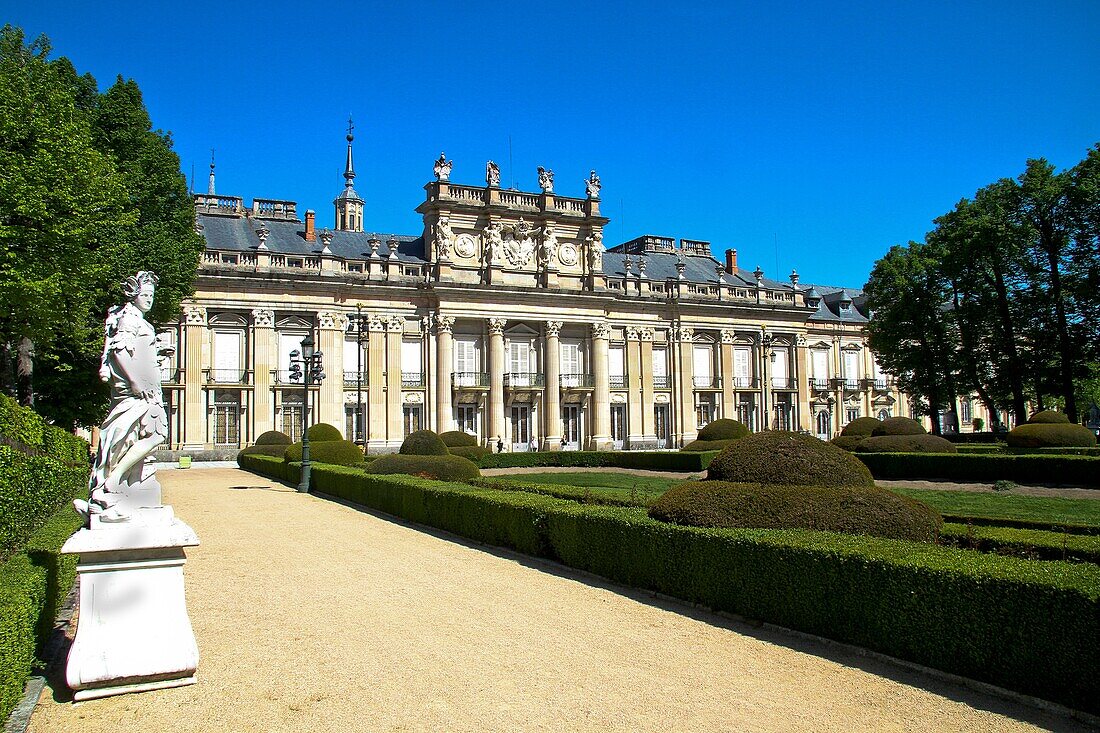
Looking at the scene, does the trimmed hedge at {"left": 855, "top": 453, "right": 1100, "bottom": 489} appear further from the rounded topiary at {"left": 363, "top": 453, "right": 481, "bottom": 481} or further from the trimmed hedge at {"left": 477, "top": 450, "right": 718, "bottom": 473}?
the rounded topiary at {"left": 363, "top": 453, "right": 481, "bottom": 481}

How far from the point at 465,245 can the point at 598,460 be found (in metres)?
15.6

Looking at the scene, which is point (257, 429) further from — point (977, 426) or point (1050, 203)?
point (977, 426)

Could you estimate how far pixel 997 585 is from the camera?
5.98 m

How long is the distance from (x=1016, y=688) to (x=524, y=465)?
28.2 meters

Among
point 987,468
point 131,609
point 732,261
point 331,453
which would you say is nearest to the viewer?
point 131,609

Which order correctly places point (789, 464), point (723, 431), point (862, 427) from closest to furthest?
point (789, 464) → point (862, 427) → point (723, 431)

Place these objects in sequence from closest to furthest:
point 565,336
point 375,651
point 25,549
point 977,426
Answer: point 375,651 < point 25,549 < point 565,336 < point 977,426

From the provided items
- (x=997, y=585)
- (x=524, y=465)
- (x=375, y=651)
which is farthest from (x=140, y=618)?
(x=524, y=465)

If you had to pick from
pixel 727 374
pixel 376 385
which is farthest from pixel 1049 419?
pixel 376 385

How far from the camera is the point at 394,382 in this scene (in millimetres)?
40656

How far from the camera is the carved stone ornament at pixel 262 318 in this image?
38094 mm

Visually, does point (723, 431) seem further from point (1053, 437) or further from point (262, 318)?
point (262, 318)

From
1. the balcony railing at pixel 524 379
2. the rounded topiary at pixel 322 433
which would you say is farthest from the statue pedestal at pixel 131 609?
the balcony railing at pixel 524 379

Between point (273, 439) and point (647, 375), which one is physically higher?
point (647, 375)
